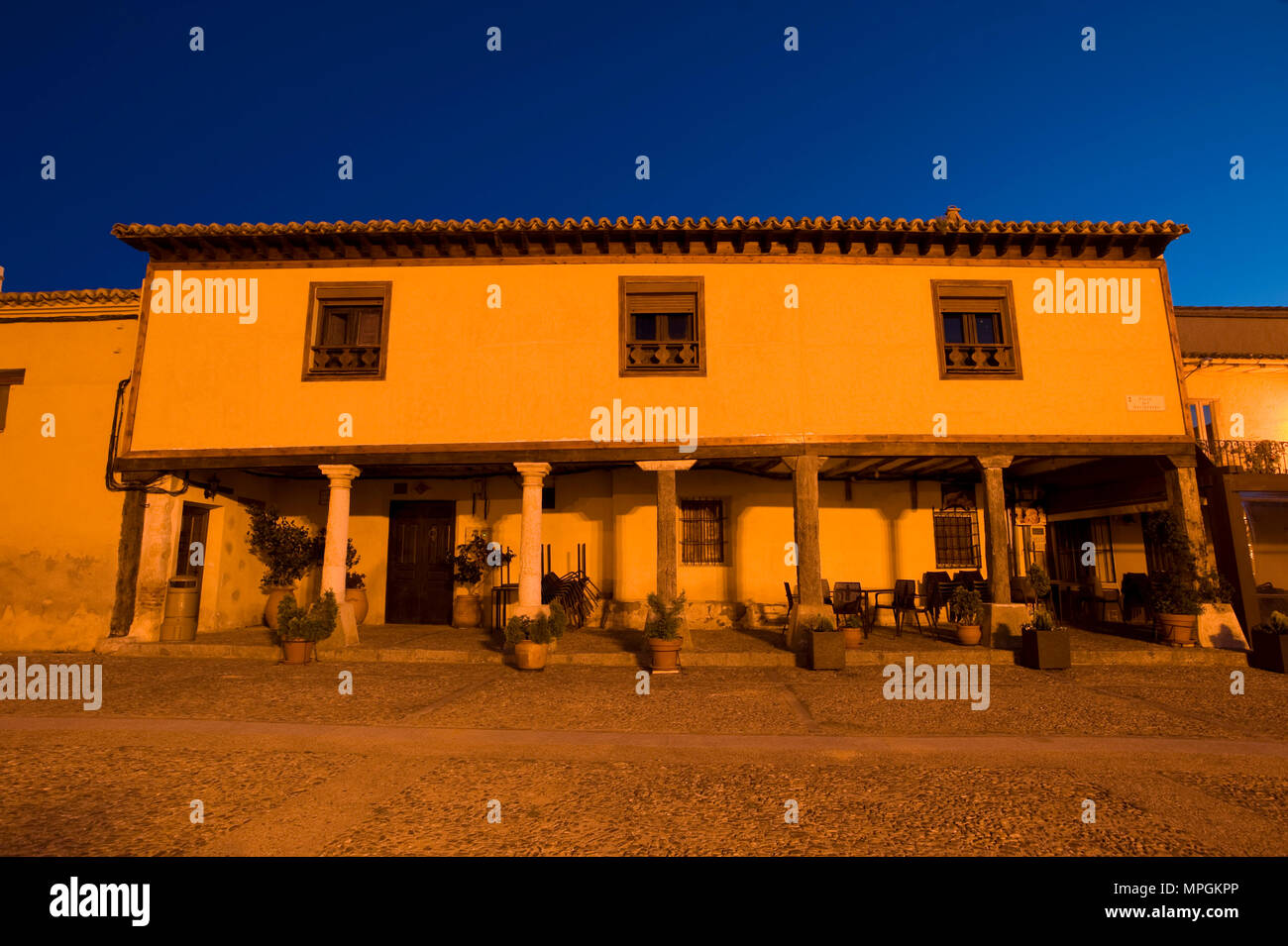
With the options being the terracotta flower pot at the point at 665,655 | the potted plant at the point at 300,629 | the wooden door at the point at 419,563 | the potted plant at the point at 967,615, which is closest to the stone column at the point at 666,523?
the terracotta flower pot at the point at 665,655

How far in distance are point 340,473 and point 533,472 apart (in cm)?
296

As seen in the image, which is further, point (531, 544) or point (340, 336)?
point (340, 336)

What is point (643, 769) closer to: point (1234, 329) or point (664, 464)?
point (664, 464)

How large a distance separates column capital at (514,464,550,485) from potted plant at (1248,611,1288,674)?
32.5ft

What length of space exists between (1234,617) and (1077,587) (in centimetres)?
351

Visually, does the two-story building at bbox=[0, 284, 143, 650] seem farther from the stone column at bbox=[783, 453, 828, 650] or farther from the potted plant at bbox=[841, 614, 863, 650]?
the potted plant at bbox=[841, 614, 863, 650]

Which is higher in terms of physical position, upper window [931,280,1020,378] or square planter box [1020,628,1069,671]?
upper window [931,280,1020,378]

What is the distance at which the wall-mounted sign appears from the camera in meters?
9.76

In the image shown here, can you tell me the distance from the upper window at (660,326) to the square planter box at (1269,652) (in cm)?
819

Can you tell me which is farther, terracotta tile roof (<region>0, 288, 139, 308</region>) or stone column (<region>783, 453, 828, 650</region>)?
terracotta tile roof (<region>0, 288, 139, 308</region>)

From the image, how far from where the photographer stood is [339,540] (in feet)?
32.1

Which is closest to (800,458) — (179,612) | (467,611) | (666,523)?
(666,523)

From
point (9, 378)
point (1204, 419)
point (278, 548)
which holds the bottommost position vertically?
point (278, 548)

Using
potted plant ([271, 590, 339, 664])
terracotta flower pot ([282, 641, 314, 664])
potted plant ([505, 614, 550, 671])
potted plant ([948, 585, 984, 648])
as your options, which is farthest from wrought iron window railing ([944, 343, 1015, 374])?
terracotta flower pot ([282, 641, 314, 664])
